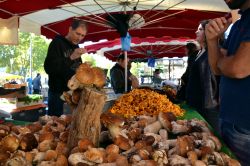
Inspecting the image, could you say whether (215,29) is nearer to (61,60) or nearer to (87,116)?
(87,116)

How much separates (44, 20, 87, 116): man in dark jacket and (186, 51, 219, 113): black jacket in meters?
1.45

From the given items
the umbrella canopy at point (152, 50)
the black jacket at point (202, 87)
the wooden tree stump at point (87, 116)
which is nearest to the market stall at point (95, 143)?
the wooden tree stump at point (87, 116)

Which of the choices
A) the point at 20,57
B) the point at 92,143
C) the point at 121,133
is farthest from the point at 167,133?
the point at 20,57

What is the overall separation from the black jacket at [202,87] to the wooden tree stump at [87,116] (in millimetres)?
2191

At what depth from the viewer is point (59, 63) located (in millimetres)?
4117

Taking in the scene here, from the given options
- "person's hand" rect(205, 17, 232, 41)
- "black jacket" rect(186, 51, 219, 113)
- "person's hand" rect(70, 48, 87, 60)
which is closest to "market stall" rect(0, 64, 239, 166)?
"person's hand" rect(205, 17, 232, 41)

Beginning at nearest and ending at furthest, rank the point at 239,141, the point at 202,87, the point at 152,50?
the point at 239,141 → the point at 202,87 → the point at 152,50

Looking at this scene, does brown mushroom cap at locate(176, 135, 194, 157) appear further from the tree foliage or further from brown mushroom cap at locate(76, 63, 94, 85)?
the tree foliage

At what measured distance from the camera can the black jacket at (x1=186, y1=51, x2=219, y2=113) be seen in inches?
143

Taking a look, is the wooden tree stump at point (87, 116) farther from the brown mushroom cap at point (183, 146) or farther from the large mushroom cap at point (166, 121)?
the large mushroom cap at point (166, 121)

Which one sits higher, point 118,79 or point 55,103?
point 118,79

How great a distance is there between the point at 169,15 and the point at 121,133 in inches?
206

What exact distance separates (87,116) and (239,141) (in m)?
0.88

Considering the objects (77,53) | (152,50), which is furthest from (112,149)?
(152,50)
